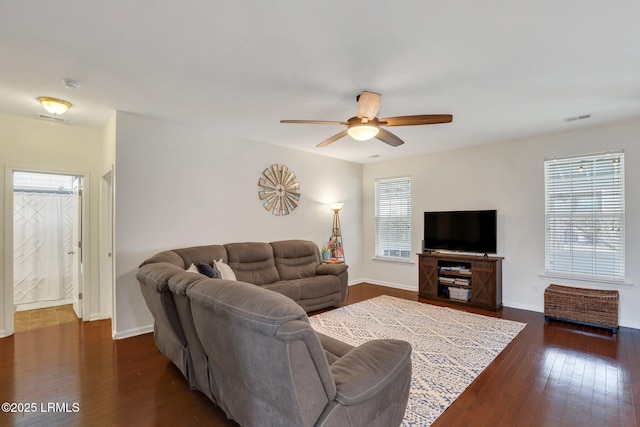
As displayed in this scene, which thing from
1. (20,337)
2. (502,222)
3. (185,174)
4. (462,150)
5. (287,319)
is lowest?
(20,337)

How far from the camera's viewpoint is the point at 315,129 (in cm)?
430

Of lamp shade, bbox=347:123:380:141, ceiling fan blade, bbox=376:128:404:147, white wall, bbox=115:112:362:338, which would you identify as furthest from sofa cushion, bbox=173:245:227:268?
ceiling fan blade, bbox=376:128:404:147

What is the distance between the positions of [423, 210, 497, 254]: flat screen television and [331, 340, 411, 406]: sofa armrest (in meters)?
3.82

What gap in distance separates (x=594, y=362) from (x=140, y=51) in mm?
4794

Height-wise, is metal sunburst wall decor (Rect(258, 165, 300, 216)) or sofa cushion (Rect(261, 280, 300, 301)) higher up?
metal sunburst wall decor (Rect(258, 165, 300, 216))

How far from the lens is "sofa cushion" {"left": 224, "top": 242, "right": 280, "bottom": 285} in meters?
4.31

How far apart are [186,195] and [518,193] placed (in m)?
4.90

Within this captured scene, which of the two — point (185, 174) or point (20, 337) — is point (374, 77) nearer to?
point (185, 174)

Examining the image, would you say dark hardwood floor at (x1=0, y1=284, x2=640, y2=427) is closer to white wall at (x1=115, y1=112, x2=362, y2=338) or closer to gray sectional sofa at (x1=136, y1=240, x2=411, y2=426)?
gray sectional sofa at (x1=136, y1=240, x2=411, y2=426)

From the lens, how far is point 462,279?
5.04 m

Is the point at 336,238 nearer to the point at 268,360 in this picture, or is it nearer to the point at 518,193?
the point at 518,193

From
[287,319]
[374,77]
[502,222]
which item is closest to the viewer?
[287,319]

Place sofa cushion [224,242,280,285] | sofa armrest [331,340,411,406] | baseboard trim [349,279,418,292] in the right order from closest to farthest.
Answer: sofa armrest [331,340,411,406]
sofa cushion [224,242,280,285]
baseboard trim [349,279,418,292]

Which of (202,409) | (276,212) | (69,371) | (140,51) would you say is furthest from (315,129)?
(69,371)
